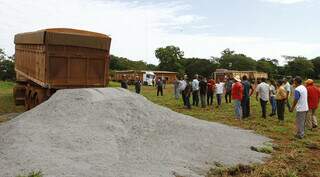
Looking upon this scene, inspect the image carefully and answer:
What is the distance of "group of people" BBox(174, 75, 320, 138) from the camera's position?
43.7 feet

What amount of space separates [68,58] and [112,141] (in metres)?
7.86

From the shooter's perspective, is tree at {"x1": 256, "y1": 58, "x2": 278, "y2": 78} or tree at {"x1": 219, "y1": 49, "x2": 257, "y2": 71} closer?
tree at {"x1": 256, "y1": 58, "x2": 278, "y2": 78}

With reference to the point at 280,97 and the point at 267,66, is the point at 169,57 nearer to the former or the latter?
the point at 267,66

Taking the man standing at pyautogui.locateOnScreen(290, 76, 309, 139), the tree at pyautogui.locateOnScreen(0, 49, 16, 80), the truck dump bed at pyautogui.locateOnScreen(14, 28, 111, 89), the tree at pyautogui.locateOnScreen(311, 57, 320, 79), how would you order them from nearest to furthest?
the man standing at pyautogui.locateOnScreen(290, 76, 309, 139) → the truck dump bed at pyautogui.locateOnScreen(14, 28, 111, 89) → the tree at pyautogui.locateOnScreen(0, 49, 16, 80) → the tree at pyautogui.locateOnScreen(311, 57, 320, 79)

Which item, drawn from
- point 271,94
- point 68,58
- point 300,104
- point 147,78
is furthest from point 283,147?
point 147,78

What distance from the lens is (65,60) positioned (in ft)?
54.2

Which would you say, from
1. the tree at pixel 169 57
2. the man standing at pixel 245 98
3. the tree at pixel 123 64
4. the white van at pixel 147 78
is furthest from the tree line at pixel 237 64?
the man standing at pixel 245 98

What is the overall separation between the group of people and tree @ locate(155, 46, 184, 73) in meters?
83.1

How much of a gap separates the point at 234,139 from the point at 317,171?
3.02m

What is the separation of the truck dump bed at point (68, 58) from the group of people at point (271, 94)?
5.47 meters

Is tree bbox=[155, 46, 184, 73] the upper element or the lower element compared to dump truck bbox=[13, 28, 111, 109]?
upper

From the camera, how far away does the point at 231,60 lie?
116875mm

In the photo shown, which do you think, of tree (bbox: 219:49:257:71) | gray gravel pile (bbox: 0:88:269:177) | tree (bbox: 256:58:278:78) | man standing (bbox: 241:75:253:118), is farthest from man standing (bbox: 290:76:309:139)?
tree (bbox: 219:49:257:71)

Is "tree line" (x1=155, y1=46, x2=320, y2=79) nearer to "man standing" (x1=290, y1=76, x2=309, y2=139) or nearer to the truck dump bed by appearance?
the truck dump bed
